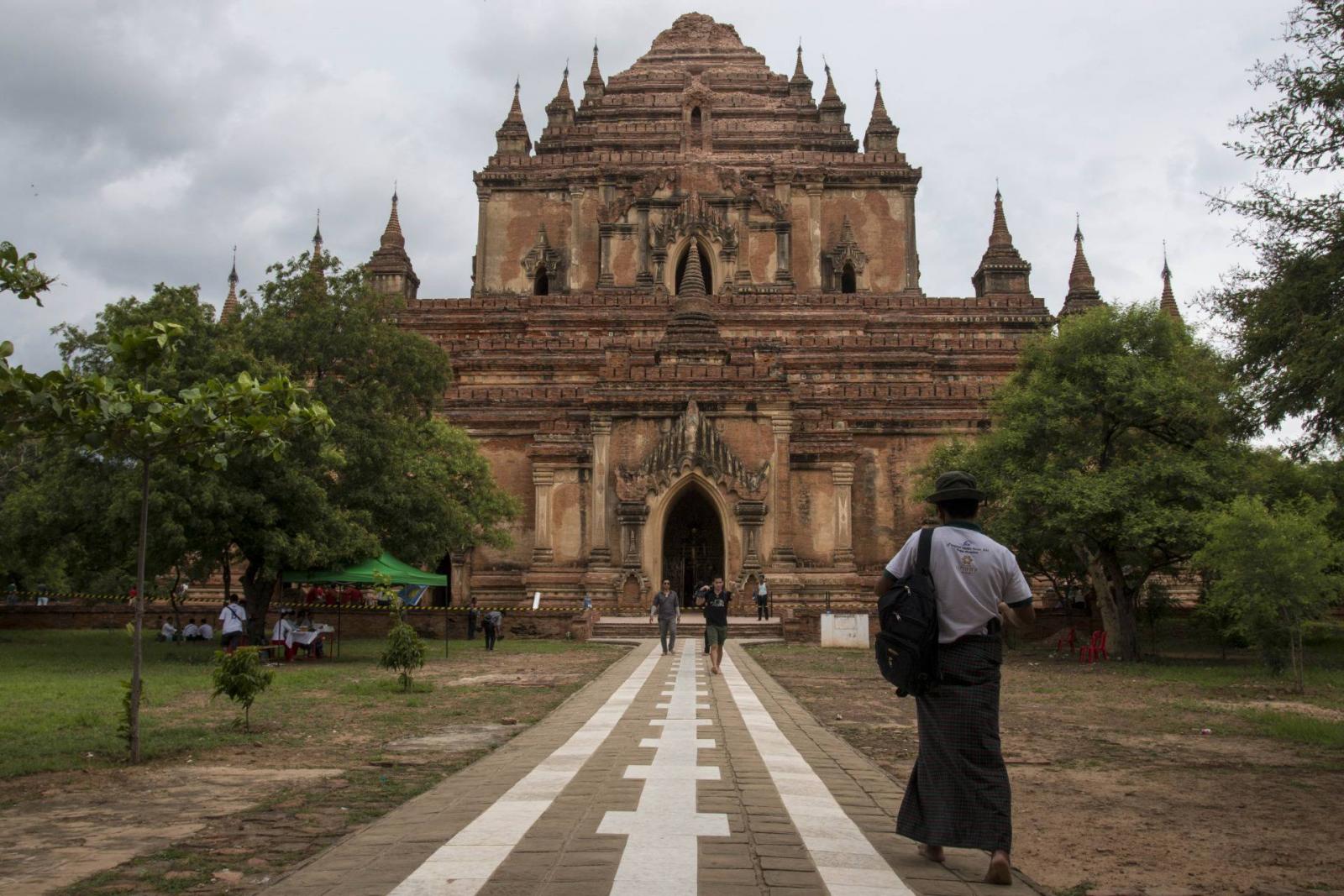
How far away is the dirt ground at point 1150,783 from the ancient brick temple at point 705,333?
585 inches

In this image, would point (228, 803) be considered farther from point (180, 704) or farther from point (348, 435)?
point (348, 435)

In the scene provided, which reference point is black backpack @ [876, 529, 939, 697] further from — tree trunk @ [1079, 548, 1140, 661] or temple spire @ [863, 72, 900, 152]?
temple spire @ [863, 72, 900, 152]

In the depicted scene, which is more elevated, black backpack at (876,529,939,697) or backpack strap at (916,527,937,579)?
backpack strap at (916,527,937,579)

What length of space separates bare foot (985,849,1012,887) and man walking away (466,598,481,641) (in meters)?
24.8

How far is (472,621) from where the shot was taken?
2959cm

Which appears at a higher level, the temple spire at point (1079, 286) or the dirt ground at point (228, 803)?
the temple spire at point (1079, 286)

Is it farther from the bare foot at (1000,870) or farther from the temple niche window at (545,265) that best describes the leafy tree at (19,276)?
the temple niche window at (545,265)

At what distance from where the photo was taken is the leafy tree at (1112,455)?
23062 mm

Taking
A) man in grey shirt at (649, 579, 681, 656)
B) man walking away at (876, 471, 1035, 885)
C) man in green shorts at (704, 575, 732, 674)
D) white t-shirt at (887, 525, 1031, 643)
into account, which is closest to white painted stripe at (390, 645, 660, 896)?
man walking away at (876, 471, 1035, 885)

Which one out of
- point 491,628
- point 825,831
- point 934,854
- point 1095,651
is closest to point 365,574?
point 491,628

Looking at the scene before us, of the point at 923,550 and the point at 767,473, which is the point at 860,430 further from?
the point at 923,550

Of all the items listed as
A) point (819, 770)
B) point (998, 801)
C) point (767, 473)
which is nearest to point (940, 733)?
point (998, 801)

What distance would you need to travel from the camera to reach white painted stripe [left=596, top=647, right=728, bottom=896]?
5405mm

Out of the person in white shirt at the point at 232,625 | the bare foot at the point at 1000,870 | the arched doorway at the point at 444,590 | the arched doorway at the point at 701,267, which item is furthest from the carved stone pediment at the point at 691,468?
the bare foot at the point at 1000,870
